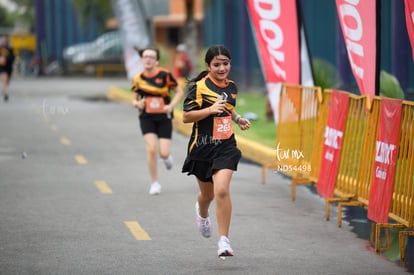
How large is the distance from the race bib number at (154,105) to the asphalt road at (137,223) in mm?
1020

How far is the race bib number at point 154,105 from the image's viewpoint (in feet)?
42.6

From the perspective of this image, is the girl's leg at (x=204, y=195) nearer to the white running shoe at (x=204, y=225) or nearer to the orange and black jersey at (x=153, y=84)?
the white running shoe at (x=204, y=225)

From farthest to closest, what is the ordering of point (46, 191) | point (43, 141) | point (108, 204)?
point (43, 141) < point (46, 191) < point (108, 204)

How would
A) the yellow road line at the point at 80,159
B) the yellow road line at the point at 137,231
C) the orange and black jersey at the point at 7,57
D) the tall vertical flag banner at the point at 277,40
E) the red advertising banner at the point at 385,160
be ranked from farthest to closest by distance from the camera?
the orange and black jersey at the point at 7,57 → the yellow road line at the point at 80,159 → the tall vertical flag banner at the point at 277,40 → the yellow road line at the point at 137,231 → the red advertising banner at the point at 385,160

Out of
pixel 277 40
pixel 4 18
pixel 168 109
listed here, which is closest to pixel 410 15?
pixel 168 109

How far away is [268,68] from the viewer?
14.9 meters

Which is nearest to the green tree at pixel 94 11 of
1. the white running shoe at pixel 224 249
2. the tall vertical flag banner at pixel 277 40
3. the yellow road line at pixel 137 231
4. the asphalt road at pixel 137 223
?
the asphalt road at pixel 137 223

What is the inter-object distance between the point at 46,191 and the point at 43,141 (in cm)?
713

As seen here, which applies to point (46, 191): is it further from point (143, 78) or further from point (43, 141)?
point (43, 141)

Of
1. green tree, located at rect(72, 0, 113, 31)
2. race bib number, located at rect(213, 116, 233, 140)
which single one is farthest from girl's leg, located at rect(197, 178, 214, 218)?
green tree, located at rect(72, 0, 113, 31)

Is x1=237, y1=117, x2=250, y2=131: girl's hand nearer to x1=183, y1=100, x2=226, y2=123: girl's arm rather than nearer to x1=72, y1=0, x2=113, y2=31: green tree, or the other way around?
x1=183, y1=100, x2=226, y2=123: girl's arm

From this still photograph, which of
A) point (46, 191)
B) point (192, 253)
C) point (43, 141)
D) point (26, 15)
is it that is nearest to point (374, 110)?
point (192, 253)

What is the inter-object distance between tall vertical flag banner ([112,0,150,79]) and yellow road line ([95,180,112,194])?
59.3 ft

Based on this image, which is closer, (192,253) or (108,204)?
(192,253)
